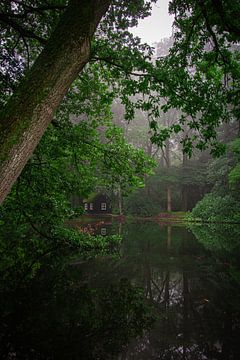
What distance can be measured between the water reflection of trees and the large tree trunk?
334cm

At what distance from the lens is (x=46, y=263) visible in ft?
28.7

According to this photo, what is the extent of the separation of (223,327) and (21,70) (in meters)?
7.17

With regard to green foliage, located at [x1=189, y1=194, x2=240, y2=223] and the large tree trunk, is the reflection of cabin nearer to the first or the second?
green foliage, located at [x1=189, y1=194, x2=240, y2=223]

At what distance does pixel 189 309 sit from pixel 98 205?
41.1 meters

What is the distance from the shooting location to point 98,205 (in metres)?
46.2

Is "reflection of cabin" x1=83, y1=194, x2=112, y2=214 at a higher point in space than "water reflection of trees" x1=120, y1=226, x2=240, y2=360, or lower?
higher

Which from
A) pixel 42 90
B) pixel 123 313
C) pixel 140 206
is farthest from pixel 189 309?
pixel 140 206

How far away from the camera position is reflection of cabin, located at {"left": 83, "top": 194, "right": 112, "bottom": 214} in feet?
150

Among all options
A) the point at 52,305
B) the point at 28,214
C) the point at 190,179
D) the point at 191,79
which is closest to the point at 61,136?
the point at 28,214

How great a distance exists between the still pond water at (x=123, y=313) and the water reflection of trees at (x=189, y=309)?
15 millimetres

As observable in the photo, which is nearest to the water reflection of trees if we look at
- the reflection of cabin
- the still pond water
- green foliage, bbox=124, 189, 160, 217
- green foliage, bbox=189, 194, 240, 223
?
the still pond water

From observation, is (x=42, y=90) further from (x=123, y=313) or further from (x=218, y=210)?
(x=218, y=210)

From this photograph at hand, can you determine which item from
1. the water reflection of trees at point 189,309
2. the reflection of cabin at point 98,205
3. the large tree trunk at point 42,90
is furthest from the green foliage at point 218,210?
the large tree trunk at point 42,90

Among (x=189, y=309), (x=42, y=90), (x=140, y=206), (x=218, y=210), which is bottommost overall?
(x=189, y=309)
